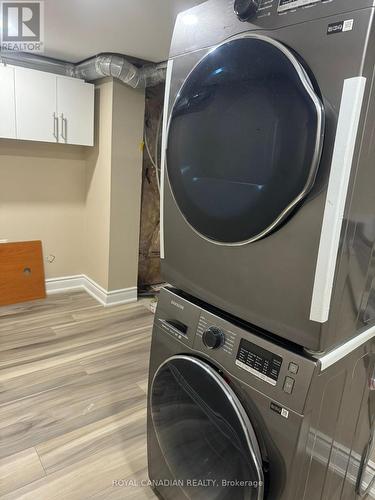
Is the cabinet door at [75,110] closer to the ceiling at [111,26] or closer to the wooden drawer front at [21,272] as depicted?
the ceiling at [111,26]

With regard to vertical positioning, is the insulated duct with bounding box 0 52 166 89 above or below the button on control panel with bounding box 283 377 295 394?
above

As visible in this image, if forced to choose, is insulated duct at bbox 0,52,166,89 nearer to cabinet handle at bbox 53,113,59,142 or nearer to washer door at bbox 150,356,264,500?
cabinet handle at bbox 53,113,59,142

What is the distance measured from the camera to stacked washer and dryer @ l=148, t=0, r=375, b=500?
2.27 ft

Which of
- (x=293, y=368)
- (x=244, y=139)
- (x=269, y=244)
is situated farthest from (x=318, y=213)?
(x=293, y=368)

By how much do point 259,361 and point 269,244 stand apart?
31 centimetres

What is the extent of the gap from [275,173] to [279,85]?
0.19m

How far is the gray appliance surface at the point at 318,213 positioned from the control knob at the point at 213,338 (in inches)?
3.1

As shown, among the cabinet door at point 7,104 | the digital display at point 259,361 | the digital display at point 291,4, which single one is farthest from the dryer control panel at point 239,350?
the cabinet door at point 7,104

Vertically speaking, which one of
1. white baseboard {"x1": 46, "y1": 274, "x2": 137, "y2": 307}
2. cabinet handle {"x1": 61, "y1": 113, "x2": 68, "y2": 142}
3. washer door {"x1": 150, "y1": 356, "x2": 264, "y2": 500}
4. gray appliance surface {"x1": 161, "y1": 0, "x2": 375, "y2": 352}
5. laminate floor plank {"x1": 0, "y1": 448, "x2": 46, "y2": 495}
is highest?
cabinet handle {"x1": 61, "y1": 113, "x2": 68, "y2": 142}

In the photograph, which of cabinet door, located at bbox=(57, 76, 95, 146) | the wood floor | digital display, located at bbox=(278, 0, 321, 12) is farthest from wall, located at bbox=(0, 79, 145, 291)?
digital display, located at bbox=(278, 0, 321, 12)

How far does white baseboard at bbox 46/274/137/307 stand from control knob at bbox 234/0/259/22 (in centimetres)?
284

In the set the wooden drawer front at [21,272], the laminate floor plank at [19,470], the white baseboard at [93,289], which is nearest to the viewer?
the laminate floor plank at [19,470]

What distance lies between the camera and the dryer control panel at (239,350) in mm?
811

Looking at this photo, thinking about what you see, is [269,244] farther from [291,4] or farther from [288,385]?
[291,4]
